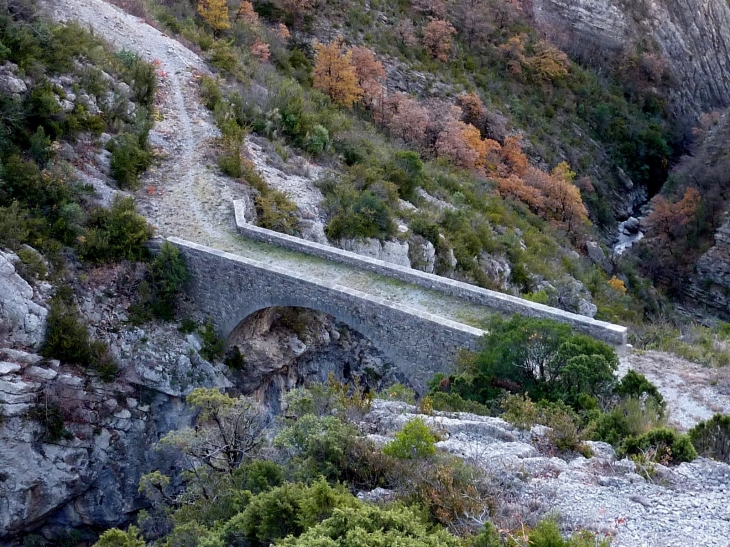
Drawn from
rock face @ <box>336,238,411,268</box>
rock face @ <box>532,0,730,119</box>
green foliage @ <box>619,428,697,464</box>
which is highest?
rock face @ <box>532,0,730,119</box>

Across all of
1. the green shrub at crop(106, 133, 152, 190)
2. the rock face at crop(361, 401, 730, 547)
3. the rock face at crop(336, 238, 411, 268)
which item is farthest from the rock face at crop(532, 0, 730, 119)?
the rock face at crop(361, 401, 730, 547)

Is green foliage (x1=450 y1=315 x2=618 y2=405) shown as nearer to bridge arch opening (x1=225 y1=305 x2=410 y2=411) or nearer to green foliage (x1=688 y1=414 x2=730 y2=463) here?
green foliage (x1=688 y1=414 x2=730 y2=463)

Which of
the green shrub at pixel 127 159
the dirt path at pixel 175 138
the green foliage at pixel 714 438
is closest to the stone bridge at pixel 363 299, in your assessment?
the dirt path at pixel 175 138

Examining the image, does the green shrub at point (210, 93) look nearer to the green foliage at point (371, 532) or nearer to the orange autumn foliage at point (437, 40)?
the orange autumn foliage at point (437, 40)

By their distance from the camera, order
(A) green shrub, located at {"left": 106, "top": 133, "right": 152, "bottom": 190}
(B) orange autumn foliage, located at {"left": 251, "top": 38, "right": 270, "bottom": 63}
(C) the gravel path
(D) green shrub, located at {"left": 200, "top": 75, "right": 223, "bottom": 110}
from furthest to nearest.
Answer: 1. (B) orange autumn foliage, located at {"left": 251, "top": 38, "right": 270, "bottom": 63}
2. (D) green shrub, located at {"left": 200, "top": 75, "right": 223, "bottom": 110}
3. (A) green shrub, located at {"left": 106, "top": 133, "right": 152, "bottom": 190}
4. (C) the gravel path

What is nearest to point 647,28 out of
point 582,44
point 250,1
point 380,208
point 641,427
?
point 582,44

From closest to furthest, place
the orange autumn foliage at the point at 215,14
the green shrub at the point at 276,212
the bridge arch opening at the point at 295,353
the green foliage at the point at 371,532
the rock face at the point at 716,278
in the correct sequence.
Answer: the green foliage at the point at 371,532
the bridge arch opening at the point at 295,353
the green shrub at the point at 276,212
the orange autumn foliage at the point at 215,14
the rock face at the point at 716,278

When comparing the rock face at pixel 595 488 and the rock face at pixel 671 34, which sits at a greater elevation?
the rock face at pixel 671 34
